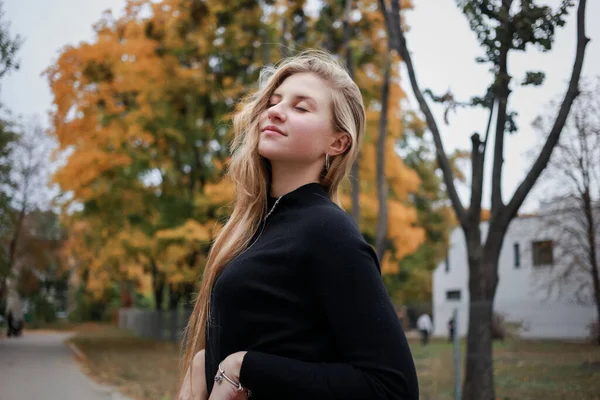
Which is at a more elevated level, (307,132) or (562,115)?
(562,115)

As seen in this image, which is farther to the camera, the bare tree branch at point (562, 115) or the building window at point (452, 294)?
the building window at point (452, 294)

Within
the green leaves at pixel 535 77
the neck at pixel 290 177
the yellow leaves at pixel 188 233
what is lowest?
the neck at pixel 290 177

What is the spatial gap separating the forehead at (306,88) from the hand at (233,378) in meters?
0.65

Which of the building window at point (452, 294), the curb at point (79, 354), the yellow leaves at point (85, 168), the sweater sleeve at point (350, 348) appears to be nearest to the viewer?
the sweater sleeve at point (350, 348)

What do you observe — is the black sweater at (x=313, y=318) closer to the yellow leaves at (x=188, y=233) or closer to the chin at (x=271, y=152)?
the chin at (x=271, y=152)

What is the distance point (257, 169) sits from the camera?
1.82 metres

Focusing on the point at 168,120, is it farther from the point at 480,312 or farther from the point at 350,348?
the point at 350,348

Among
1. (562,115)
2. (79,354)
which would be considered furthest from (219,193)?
(562,115)

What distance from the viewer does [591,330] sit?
6547mm

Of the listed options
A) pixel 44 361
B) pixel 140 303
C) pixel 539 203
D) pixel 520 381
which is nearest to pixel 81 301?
pixel 140 303

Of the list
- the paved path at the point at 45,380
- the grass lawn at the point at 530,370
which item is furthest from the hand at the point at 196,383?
the paved path at the point at 45,380

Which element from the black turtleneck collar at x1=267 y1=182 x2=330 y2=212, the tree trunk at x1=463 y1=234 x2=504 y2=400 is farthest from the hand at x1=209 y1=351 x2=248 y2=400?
the tree trunk at x1=463 y1=234 x2=504 y2=400

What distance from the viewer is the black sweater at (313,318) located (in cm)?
139

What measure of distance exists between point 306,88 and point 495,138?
5.58m
